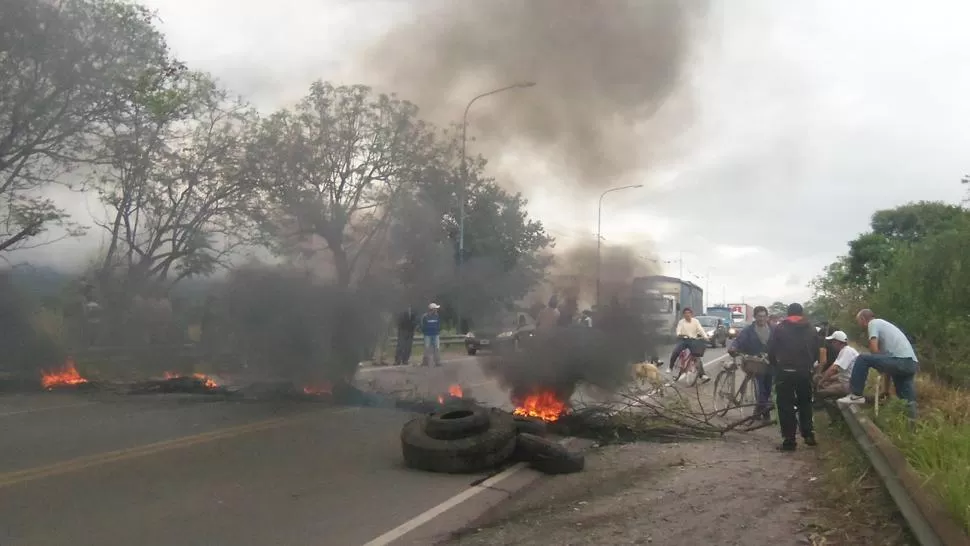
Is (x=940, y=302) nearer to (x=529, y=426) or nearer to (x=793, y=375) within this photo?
(x=793, y=375)

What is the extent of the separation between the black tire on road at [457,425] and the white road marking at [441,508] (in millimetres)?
476

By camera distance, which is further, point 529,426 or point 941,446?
point 529,426

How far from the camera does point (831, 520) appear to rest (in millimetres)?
5301

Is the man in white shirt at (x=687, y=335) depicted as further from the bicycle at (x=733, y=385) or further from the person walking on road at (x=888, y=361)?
the person walking on road at (x=888, y=361)

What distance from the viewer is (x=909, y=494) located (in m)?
4.86

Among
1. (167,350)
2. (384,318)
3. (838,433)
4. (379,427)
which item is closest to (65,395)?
(167,350)

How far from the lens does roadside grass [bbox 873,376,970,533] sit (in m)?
4.31

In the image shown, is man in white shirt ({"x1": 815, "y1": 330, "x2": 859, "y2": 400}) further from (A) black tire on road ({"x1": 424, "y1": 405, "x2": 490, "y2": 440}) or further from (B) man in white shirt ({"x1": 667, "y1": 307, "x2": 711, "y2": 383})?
(A) black tire on road ({"x1": 424, "y1": 405, "x2": 490, "y2": 440})

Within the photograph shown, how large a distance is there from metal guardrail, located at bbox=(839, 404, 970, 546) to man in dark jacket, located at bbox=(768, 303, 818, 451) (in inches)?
37.4

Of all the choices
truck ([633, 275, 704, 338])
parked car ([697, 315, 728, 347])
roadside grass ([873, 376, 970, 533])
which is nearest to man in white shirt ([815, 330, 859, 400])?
roadside grass ([873, 376, 970, 533])

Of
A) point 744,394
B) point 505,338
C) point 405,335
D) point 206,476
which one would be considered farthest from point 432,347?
point 206,476

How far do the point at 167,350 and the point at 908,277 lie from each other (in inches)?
556

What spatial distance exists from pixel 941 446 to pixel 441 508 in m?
3.64

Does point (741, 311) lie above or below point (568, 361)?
above
